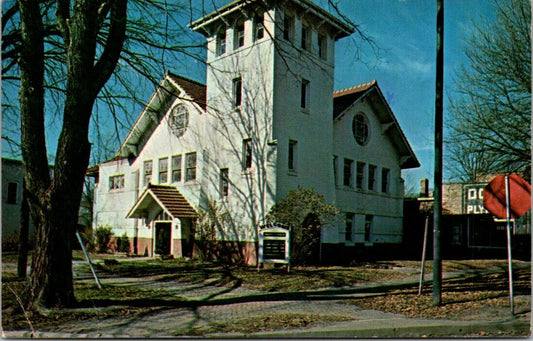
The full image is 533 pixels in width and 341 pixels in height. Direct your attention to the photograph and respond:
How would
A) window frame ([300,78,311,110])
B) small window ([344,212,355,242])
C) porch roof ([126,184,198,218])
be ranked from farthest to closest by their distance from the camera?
Result: small window ([344,212,355,242]) → porch roof ([126,184,198,218]) → window frame ([300,78,311,110])

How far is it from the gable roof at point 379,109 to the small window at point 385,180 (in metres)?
1.18

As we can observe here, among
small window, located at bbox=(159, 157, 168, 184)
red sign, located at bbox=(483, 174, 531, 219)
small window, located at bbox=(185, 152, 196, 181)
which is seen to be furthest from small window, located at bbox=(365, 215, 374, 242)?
red sign, located at bbox=(483, 174, 531, 219)

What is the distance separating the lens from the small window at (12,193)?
11062mm

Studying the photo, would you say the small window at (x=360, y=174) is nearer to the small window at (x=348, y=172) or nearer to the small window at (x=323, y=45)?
the small window at (x=348, y=172)

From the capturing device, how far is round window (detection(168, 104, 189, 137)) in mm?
19172

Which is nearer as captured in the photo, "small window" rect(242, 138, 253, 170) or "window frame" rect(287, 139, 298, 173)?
"window frame" rect(287, 139, 298, 173)

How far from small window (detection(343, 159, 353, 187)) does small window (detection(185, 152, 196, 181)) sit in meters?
6.75

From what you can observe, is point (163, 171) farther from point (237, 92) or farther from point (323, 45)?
point (323, 45)

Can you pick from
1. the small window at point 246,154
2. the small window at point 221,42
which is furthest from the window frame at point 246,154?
the small window at point 221,42

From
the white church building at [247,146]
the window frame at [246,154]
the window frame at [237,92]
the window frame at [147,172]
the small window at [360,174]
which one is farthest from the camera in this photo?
the small window at [360,174]

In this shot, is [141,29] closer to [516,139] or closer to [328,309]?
[328,309]

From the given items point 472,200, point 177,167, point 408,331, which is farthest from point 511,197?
point 177,167

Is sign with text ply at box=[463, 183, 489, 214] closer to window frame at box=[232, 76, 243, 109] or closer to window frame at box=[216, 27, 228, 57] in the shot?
window frame at box=[232, 76, 243, 109]

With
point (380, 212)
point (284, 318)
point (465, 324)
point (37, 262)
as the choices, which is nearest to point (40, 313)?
point (37, 262)
